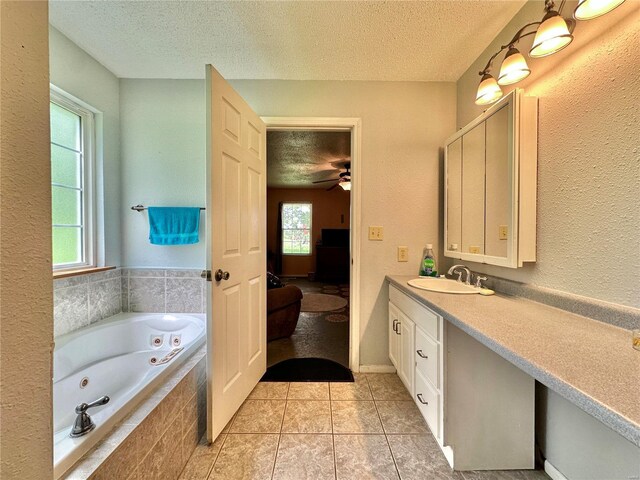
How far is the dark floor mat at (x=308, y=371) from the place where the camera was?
189 centimetres

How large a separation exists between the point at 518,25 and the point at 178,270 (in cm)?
268

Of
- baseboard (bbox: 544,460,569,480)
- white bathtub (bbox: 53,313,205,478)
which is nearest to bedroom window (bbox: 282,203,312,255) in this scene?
white bathtub (bbox: 53,313,205,478)

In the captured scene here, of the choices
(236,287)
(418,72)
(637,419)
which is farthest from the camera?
(418,72)

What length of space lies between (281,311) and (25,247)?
7.50 feet

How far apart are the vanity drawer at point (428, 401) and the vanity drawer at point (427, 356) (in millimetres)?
43

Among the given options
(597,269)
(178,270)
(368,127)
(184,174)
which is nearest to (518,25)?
(368,127)

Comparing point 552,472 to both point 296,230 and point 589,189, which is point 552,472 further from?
point 296,230

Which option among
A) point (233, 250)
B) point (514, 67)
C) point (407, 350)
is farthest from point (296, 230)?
point (514, 67)

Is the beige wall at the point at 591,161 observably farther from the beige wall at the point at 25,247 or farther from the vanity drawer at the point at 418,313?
the beige wall at the point at 25,247

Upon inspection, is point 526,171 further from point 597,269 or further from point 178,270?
point 178,270

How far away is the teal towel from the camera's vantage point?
1.86 meters

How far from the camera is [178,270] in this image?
1.94 meters

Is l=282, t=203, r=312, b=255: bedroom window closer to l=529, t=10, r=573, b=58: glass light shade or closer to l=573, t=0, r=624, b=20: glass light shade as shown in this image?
l=529, t=10, r=573, b=58: glass light shade

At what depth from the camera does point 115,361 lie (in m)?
1.64
